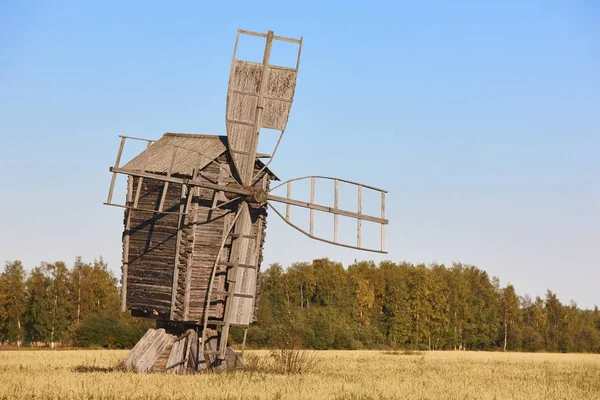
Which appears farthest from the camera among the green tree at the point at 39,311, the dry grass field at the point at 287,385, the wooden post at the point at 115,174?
the green tree at the point at 39,311

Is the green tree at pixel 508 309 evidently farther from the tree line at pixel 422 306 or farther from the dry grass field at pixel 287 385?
the dry grass field at pixel 287 385

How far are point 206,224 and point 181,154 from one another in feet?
8.04

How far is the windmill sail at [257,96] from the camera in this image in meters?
28.7

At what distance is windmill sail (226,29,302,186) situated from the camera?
94.3ft

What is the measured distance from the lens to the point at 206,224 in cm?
2798

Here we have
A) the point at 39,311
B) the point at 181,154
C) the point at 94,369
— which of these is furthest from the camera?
the point at 39,311

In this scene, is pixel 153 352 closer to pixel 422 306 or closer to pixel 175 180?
pixel 175 180

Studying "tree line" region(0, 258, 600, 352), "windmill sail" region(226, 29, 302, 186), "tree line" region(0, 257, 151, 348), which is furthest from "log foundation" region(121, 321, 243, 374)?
"tree line" region(0, 257, 151, 348)

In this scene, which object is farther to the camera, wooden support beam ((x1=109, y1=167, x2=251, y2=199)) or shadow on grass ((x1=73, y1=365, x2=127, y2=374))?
shadow on grass ((x1=73, y1=365, x2=127, y2=374))

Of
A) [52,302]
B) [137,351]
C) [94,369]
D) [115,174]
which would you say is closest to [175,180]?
[115,174]

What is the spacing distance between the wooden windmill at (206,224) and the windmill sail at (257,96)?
3cm

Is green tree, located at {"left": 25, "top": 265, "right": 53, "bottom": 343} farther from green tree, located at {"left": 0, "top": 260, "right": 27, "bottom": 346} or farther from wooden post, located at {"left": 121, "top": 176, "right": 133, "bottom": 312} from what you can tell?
wooden post, located at {"left": 121, "top": 176, "right": 133, "bottom": 312}

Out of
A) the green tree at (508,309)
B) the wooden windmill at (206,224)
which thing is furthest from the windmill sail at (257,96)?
the green tree at (508,309)

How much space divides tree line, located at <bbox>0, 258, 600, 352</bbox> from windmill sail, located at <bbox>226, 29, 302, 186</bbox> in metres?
23.9
